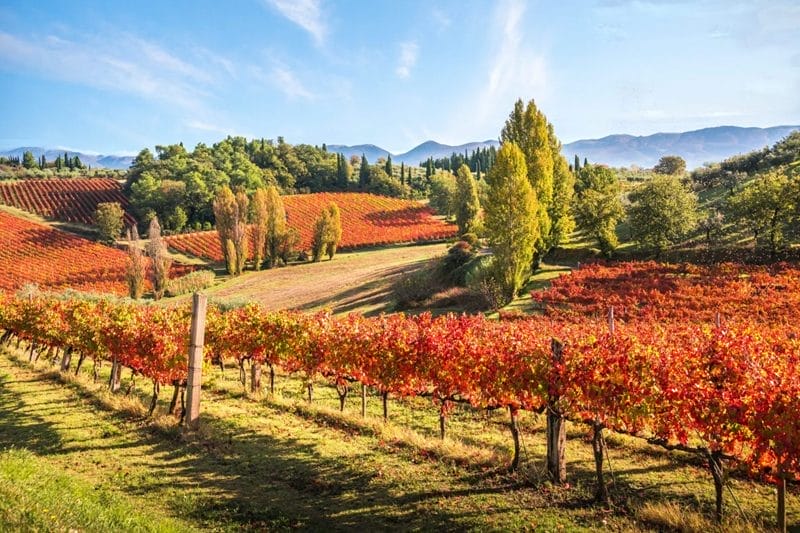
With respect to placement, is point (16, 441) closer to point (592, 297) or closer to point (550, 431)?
point (550, 431)

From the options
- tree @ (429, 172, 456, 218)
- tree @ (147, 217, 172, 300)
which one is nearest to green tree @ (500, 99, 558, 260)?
tree @ (147, 217, 172, 300)

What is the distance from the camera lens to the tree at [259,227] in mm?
66000

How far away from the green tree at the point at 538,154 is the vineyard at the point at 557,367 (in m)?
19.6

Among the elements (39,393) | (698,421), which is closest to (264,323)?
(39,393)

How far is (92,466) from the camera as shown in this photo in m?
11.3

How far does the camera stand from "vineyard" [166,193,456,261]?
253ft

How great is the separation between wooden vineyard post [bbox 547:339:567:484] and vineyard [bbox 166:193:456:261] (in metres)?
63.4

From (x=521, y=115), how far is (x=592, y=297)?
58.5 feet

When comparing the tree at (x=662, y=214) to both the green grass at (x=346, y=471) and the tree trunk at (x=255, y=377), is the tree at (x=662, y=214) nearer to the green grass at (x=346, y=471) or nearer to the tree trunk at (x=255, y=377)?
the green grass at (x=346, y=471)

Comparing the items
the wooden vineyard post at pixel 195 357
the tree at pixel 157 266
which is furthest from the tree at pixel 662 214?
Answer: the tree at pixel 157 266

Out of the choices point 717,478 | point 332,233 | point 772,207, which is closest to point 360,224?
point 332,233

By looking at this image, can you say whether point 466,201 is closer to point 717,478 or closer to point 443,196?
point 443,196

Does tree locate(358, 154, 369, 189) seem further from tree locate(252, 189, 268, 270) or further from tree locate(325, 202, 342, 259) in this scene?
tree locate(252, 189, 268, 270)

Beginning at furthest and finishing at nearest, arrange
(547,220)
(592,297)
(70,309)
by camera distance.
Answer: (547,220), (592,297), (70,309)
